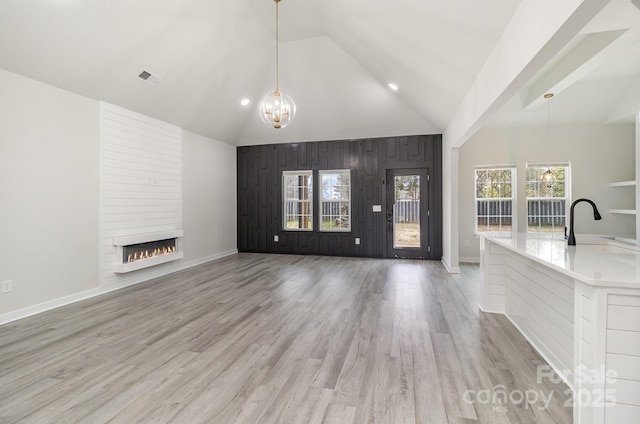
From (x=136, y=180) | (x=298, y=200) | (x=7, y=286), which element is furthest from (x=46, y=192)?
(x=298, y=200)

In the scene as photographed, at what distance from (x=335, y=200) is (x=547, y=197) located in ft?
15.2

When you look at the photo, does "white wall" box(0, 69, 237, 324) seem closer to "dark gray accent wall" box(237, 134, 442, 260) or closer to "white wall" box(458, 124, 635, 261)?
"dark gray accent wall" box(237, 134, 442, 260)

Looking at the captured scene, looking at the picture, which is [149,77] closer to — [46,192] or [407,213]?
[46,192]

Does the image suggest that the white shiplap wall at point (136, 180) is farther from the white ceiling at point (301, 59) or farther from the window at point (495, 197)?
the window at point (495, 197)

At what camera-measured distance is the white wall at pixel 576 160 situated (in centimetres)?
572

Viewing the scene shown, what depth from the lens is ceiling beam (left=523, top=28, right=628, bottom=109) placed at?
2.98m

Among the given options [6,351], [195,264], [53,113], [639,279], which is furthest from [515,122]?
[6,351]

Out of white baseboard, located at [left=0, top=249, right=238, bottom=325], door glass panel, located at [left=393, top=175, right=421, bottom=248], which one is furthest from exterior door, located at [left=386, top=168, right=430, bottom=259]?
white baseboard, located at [left=0, top=249, right=238, bottom=325]

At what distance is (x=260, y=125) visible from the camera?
734 cm

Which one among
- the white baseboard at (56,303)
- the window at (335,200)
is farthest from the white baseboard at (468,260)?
the white baseboard at (56,303)

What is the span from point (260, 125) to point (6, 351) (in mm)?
5965

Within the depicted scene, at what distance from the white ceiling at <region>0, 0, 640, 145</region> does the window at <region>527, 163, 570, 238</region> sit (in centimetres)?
104

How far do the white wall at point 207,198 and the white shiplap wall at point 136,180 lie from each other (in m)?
0.28

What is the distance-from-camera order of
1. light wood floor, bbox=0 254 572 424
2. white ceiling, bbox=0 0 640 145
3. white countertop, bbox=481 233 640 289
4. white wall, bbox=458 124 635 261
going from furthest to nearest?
white wall, bbox=458 124 635 261
white ceiling, bbox=0 0 640 145
light wood floor, bbox=0 254 572 424
white countertop, bbox=481 233 640 289
